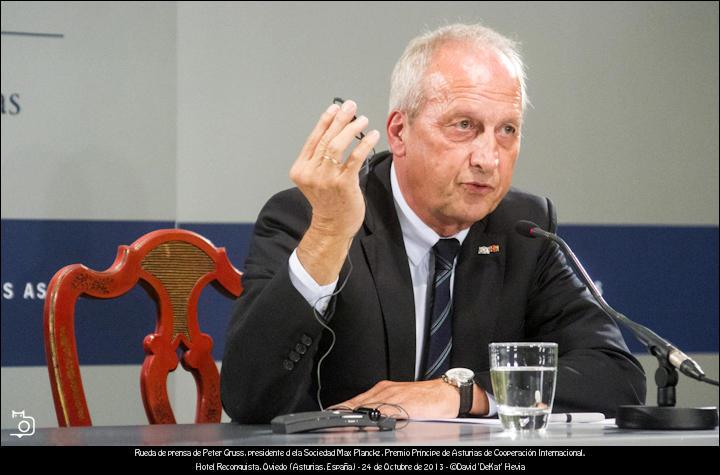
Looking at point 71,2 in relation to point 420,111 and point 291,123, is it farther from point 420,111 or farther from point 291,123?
point 420,111

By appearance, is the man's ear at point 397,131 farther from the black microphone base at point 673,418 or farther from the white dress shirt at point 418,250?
the black microphone base at point 673,418

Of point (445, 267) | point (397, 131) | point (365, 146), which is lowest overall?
point (445, 267)

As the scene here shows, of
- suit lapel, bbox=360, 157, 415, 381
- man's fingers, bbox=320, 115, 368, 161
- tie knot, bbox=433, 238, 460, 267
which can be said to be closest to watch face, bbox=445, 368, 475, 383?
suit lapel, bbox=360, 157, 415, 381

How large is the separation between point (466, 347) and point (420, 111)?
56cm

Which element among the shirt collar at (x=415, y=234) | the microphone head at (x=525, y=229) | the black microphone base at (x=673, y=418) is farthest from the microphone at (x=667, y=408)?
the shirt collar at (x=415, y=234)

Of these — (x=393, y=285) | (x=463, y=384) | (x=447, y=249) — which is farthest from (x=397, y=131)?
(x=463, y=384)

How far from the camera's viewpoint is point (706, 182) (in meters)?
4.73

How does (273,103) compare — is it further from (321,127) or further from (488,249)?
(321,127)

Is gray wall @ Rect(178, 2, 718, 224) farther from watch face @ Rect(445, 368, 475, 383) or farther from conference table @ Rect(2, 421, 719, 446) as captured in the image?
conference table @ Rect(2, 421, 719, 446)

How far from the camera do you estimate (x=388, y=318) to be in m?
2.17

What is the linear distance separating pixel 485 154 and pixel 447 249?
25 cm

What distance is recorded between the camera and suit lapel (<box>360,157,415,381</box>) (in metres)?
2.17

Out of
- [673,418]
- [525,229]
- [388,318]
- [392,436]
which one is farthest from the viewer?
[388,318]

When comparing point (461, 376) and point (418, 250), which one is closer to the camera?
point (461, 376)
